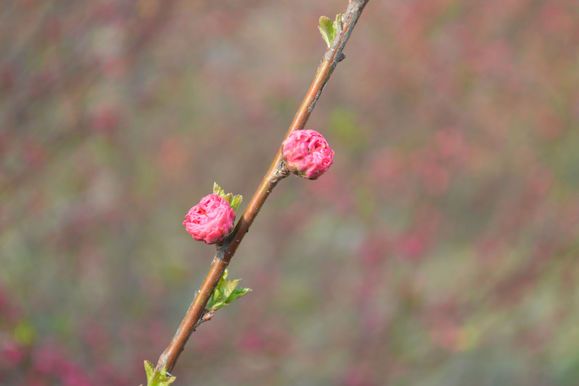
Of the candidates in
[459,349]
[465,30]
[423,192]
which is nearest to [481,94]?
[465,30]

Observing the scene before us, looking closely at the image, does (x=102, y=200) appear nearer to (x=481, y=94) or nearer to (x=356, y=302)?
(x=356, y=302)

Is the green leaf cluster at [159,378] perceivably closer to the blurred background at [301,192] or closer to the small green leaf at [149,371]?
the small green leaf at [149,371]

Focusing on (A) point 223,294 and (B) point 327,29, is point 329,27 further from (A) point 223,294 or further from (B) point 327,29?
(A) point 223,294

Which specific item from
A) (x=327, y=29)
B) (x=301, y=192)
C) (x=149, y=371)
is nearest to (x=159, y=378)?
(x=149, y=371)

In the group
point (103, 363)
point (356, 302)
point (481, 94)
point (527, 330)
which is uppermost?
point (481, 94)

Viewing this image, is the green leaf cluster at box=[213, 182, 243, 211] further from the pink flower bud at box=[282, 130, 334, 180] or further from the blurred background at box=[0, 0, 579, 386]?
the blurred background at box=[0, 0, 579, 386]

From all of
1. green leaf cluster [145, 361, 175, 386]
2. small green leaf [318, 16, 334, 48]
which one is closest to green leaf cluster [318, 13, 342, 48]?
small green leaf [318, 16, 334, 48]

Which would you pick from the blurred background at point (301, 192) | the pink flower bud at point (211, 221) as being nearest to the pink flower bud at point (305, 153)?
the pink flower bud at point (211, 221)

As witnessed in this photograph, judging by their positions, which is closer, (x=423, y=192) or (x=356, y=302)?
(x=356, y=302)
